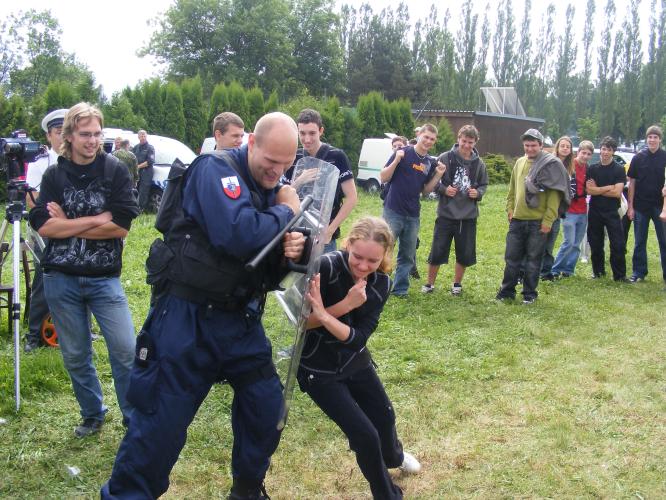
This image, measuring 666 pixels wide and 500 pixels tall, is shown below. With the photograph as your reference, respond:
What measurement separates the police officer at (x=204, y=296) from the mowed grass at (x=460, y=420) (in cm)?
39

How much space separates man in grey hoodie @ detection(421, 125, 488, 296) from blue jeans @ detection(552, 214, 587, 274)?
7.26 feet

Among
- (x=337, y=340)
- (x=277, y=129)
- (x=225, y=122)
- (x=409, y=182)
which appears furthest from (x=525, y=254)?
(x=277, y=129)

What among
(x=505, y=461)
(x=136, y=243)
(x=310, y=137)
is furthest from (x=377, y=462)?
(x=136, y=243)

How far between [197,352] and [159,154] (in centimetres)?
1469

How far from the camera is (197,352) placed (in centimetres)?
281

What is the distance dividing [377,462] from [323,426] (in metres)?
1.32

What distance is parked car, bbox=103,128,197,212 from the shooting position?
52.1 feet

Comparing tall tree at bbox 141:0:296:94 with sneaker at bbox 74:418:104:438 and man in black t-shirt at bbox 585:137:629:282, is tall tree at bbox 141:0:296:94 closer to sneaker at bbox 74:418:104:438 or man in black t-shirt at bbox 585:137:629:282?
man in black t-shirt at bbox 585:137:629:282

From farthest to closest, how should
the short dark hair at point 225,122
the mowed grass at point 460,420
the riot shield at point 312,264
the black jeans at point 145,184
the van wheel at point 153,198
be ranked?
the van wheel at point 153,198, the black jeans at point 145,184, the short dark hair at point 225,122, the mowed grass at point 460,420, the riot shield at point 312,264

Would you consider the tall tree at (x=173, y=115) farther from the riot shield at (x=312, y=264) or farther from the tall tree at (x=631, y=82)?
the tall tree at (x=631, y=82)

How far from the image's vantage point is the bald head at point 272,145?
8.96 ft

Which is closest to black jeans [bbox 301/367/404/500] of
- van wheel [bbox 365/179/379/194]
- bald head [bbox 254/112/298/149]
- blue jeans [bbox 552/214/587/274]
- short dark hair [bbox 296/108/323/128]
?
bald head [bbox 254/112/298/149]

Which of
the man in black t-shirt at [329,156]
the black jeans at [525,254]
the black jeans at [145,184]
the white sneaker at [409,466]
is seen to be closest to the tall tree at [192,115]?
the black jeans at [145,184]

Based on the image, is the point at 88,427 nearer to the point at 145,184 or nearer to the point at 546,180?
the point at 546,180
